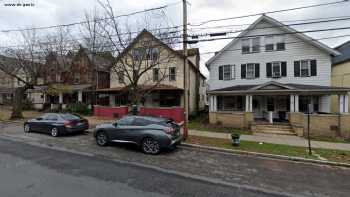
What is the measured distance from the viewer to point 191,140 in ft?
38.8

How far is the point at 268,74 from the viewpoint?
63.3 ft

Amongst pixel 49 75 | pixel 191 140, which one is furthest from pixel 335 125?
pixel 49 75

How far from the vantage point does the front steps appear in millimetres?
14930

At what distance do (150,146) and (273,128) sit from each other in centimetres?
1063

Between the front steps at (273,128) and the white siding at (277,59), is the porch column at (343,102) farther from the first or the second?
the front steps at (273,128)

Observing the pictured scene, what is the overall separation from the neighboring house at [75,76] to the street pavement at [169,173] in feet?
53.0

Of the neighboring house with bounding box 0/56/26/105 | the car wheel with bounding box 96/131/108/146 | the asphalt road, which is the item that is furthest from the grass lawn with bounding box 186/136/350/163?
the neighboring house with bounding box 0/56/26/105

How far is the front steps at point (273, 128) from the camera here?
49.0 ft

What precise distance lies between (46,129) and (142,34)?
9.11 meters

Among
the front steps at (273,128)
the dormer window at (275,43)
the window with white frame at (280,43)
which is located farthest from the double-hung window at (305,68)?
the front steps at (273,128)

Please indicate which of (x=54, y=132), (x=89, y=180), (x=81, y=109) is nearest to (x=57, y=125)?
(x=54, y=132)

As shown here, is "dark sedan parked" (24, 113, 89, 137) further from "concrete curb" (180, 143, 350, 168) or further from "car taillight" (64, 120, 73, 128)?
"concrete curb" (180, 143, 350, 168)

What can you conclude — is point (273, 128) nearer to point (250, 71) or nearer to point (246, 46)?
point (250, 71)

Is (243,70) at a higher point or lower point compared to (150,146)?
higher
